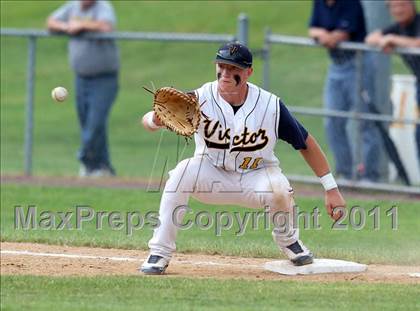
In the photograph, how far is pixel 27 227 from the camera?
1099 centimetres

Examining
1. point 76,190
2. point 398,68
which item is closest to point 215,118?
point 76,190

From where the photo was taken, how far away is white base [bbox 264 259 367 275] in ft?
27.8

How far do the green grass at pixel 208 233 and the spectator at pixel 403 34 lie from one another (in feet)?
5.25

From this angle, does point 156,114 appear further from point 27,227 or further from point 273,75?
point 273,75

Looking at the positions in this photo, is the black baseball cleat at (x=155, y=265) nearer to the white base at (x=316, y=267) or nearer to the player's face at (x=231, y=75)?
the white base at (x=316, y=267)

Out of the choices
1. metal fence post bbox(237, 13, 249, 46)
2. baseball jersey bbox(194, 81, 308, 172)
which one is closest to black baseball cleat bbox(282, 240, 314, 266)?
baseball jersey bbox(194, 81, 308, 172)

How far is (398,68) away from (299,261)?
7799mm

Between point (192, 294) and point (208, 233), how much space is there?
389 centimetres

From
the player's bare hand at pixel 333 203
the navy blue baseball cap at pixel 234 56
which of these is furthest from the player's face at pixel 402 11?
the navy blue baseball cap at pixel 234 56

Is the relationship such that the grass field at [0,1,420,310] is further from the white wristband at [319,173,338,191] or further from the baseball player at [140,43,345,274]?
the white wristband at [319,173,338,191]

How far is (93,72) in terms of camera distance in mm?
14344

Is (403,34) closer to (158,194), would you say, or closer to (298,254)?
(158,194)

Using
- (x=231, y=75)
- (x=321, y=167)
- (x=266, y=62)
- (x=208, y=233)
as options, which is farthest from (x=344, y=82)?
(x=231, y=75)

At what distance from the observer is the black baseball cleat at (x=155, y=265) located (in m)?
8.20
